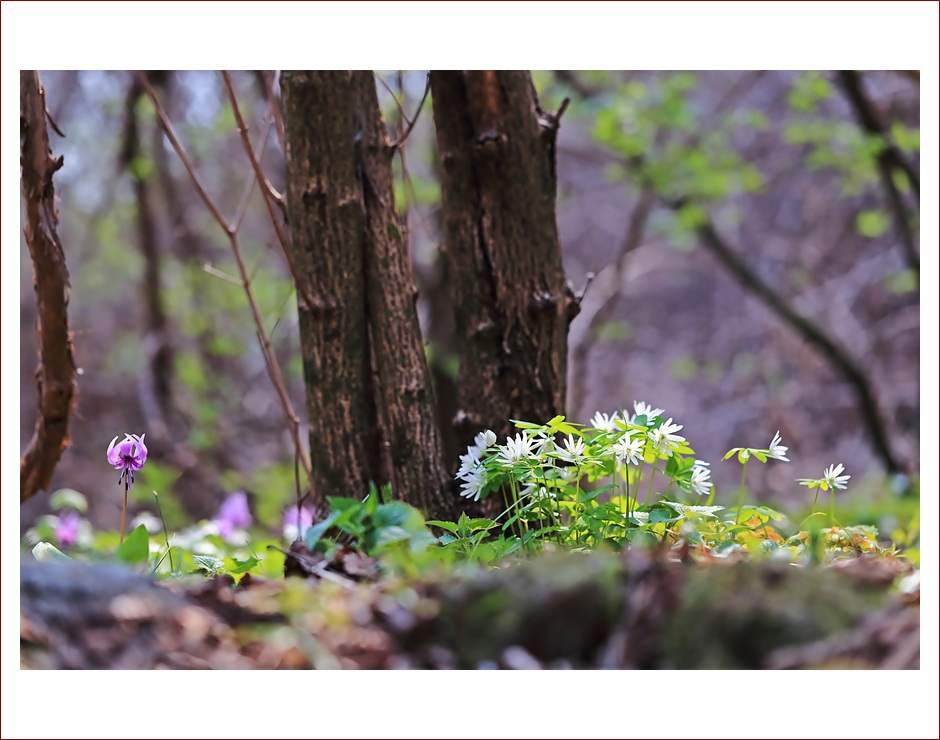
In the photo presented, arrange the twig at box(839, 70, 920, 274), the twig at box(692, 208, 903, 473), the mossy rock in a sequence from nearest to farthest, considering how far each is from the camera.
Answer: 1. the mossy rock
2. the twig at box(839, 70, 920, 274)
3. the twig at box(692, 208, 903, 473)

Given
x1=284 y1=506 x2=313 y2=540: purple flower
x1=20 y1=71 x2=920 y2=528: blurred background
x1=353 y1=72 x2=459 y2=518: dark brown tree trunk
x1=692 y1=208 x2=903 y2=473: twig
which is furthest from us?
x1=692 y1=208 x2=903 y2=473: twig

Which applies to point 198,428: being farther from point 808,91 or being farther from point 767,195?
point 767,195

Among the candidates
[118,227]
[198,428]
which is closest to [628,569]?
[198,428]

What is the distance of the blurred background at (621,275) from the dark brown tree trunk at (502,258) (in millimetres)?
1419

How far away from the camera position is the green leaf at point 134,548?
1.39 meters

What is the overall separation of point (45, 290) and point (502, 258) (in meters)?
1.04

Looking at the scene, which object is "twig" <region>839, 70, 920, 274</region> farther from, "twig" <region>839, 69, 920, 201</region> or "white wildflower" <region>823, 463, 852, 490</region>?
"white wildflower" <region>823, 463, 852, 490</region>

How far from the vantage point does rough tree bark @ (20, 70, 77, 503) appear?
197 cm

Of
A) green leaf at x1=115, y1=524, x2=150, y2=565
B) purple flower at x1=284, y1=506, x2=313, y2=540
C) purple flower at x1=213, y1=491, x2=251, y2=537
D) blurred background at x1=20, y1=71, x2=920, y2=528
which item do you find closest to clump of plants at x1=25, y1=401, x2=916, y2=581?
green leaf at x1=115, y1=524, x2=150, y2=565

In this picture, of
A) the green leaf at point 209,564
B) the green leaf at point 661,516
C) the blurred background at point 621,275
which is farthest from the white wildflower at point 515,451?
the blurred background at point 621,275

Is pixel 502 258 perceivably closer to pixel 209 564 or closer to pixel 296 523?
pixel 209 564

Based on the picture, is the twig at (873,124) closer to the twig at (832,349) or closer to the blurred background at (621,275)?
the blurred background at (621,275)

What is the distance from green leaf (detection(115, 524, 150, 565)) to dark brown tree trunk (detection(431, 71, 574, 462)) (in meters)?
0.78

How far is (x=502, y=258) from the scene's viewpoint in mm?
2014
